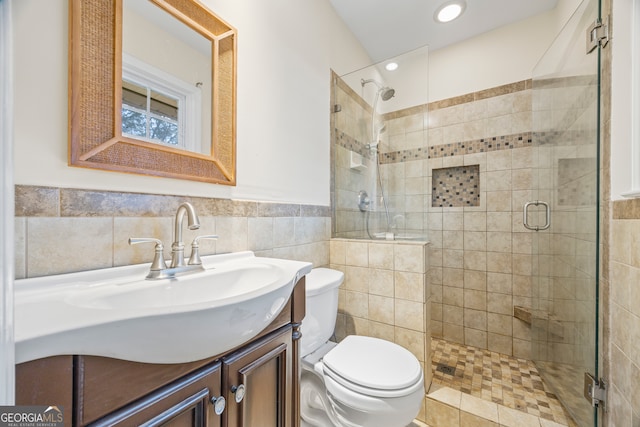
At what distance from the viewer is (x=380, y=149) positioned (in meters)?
2.03

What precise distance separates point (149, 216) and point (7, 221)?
23.5 inches

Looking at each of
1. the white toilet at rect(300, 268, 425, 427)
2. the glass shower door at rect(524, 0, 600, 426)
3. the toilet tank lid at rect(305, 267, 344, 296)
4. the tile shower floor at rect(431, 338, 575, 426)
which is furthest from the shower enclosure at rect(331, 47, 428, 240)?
the tile shower floor at rect(431, 338, 575, 426)

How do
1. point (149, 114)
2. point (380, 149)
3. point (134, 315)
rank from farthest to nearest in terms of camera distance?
point (380, 149)
point (149, 114)
point (134, 315)

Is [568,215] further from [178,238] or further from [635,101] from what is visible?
[178,238]

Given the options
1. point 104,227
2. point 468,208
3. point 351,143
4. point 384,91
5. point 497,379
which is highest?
point 384,91

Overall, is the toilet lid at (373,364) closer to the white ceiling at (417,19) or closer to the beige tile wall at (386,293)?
the beige tile wall at (386,293)

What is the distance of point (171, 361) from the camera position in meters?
0.50

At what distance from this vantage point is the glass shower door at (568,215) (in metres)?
1.27

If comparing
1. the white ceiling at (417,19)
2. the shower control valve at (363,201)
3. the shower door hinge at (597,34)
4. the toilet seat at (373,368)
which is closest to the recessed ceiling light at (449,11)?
the white ceiling at (417,19)

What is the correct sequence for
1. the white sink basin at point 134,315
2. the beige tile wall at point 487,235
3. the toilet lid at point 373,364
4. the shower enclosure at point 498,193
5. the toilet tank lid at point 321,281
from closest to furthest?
the white sink basin at point 134,315, the toilet lid at point 373,364, the toilet tank lid at point 321,281, the shower enclosure at point 498,193, the beige tile wall at point 487,235

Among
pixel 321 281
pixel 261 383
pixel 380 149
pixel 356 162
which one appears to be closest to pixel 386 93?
pixel 380 149

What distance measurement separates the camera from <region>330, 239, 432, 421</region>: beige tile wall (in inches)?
59.4

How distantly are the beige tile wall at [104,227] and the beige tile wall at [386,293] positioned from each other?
730mm

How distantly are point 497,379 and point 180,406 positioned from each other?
2.04 metres
